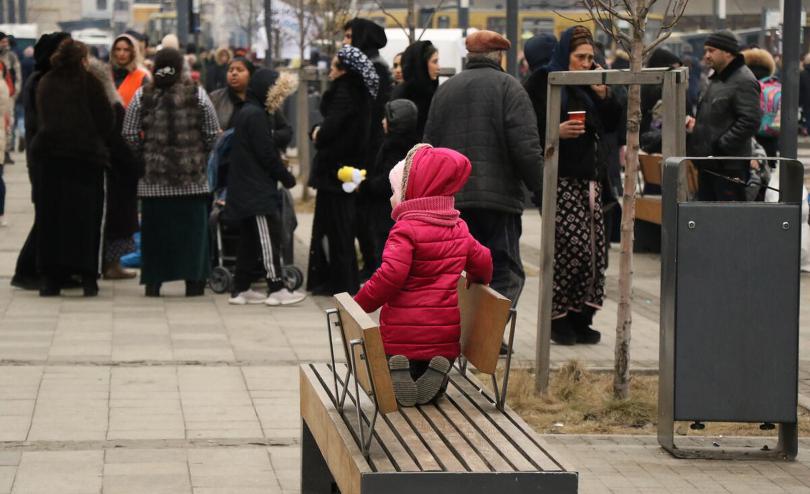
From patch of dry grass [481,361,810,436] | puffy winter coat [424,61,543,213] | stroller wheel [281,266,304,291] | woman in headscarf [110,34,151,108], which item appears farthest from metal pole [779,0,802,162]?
woman in headscarf [110,34,151,108]

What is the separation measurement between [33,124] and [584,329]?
4.35 m

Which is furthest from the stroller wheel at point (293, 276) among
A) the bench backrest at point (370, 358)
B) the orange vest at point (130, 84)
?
the bench backrest at point (370, 358)

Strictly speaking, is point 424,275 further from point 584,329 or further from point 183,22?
point 183,22

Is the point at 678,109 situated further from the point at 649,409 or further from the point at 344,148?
the point at 344,148

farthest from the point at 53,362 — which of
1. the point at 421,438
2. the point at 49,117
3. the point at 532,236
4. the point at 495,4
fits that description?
the point at 495,4

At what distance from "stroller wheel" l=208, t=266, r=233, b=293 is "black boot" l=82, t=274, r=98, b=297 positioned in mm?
876

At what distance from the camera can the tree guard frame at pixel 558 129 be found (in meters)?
7.66

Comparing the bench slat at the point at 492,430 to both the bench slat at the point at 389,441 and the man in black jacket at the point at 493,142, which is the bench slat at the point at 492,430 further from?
the man in black jacket at the point at 493,142

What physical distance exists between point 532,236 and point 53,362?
849 cm

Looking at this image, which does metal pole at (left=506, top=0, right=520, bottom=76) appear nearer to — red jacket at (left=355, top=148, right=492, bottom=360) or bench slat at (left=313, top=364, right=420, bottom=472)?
red jacket at (left=355, top=148, right=492, bottom=360)

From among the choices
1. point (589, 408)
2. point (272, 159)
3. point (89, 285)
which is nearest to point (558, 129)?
point (589, 408)

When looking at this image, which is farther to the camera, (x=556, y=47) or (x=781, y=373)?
(x=556, y=47)

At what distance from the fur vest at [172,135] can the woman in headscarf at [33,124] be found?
0.71m

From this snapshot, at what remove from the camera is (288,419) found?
25.5 feet
